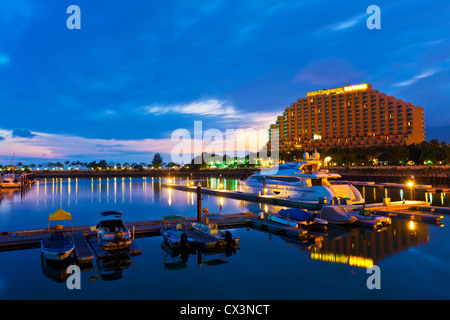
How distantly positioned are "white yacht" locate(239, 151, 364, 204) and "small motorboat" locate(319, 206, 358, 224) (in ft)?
26.2

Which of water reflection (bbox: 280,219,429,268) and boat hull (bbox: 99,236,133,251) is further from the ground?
boat hull (bbox: 99,236,133,251)

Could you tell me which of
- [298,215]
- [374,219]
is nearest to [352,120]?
[374,219]

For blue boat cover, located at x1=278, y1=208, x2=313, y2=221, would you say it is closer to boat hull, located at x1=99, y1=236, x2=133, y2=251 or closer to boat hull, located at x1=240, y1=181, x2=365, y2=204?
boat hull, located at x1=240, y1=181, x2=365, y2=204

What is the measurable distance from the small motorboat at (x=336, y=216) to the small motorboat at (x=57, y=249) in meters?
22.1

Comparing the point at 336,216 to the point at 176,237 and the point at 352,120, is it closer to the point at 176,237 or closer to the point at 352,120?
the point at 176,237

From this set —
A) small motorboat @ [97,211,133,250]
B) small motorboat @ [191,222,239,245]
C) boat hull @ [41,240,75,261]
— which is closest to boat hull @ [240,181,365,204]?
small motorboat @ [191,222,239,245]

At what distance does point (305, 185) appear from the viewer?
42.2m

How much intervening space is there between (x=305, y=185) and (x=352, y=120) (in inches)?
4846

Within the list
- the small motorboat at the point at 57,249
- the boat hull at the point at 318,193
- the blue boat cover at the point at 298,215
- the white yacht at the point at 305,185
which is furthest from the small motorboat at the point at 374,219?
the small motorboat at the point at 57,249

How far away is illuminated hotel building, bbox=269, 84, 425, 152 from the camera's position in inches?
5443

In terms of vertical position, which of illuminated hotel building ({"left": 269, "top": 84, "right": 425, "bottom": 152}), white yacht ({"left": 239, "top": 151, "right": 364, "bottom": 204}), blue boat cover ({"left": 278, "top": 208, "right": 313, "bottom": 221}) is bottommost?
blue boat cover ({"left": 278, "top": 208, "right": 313, "bottom": 221})
